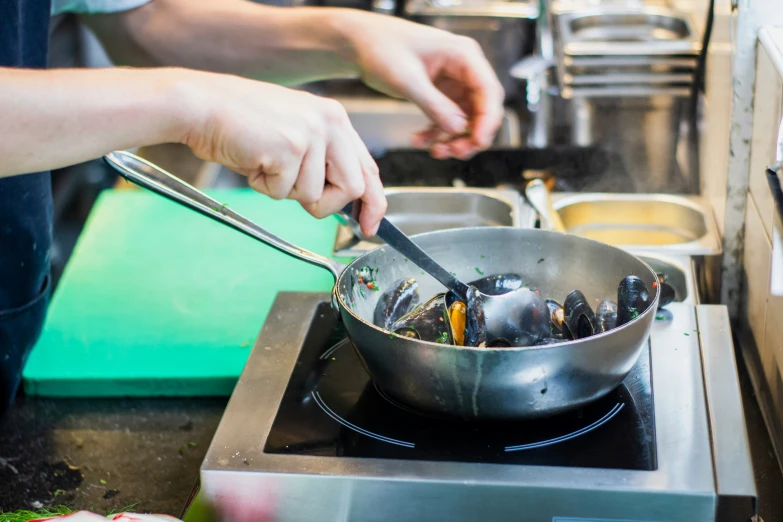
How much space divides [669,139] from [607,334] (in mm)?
1409

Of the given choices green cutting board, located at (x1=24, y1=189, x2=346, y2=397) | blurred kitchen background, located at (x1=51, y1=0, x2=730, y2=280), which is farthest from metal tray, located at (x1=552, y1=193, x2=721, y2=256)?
green cutting board, located at (x1=24, y1=189, x2=346, y2=397)

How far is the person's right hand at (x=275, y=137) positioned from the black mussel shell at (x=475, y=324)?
0.17 metres

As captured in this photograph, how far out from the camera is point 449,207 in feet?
5.65

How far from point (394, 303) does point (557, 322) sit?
20 centimetres

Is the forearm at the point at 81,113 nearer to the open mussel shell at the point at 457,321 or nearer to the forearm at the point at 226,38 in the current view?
the open mussel shell at the point at 457,321

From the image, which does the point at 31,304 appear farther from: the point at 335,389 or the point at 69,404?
the point at 335,389

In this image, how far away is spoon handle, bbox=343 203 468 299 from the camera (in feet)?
3.24

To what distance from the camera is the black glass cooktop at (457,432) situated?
2.81 feet

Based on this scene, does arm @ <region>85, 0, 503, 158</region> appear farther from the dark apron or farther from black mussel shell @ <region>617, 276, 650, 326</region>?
black mussel shell @ <region>617, 276, 650, 326</region>

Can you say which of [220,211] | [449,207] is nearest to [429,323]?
[220,211]

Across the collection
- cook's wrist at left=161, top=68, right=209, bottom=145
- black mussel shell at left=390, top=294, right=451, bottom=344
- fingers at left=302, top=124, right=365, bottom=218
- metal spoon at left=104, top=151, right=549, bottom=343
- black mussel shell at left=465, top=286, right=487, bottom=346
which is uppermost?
cook's wrist at left=161, top=68, right=209, bottom=145

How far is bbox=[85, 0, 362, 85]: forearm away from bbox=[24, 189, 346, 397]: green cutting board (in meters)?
0.38

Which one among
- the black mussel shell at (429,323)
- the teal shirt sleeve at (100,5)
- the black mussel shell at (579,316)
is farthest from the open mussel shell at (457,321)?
the teal shirt sleeve at (100,5)

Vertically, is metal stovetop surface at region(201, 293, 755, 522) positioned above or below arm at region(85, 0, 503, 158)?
below
